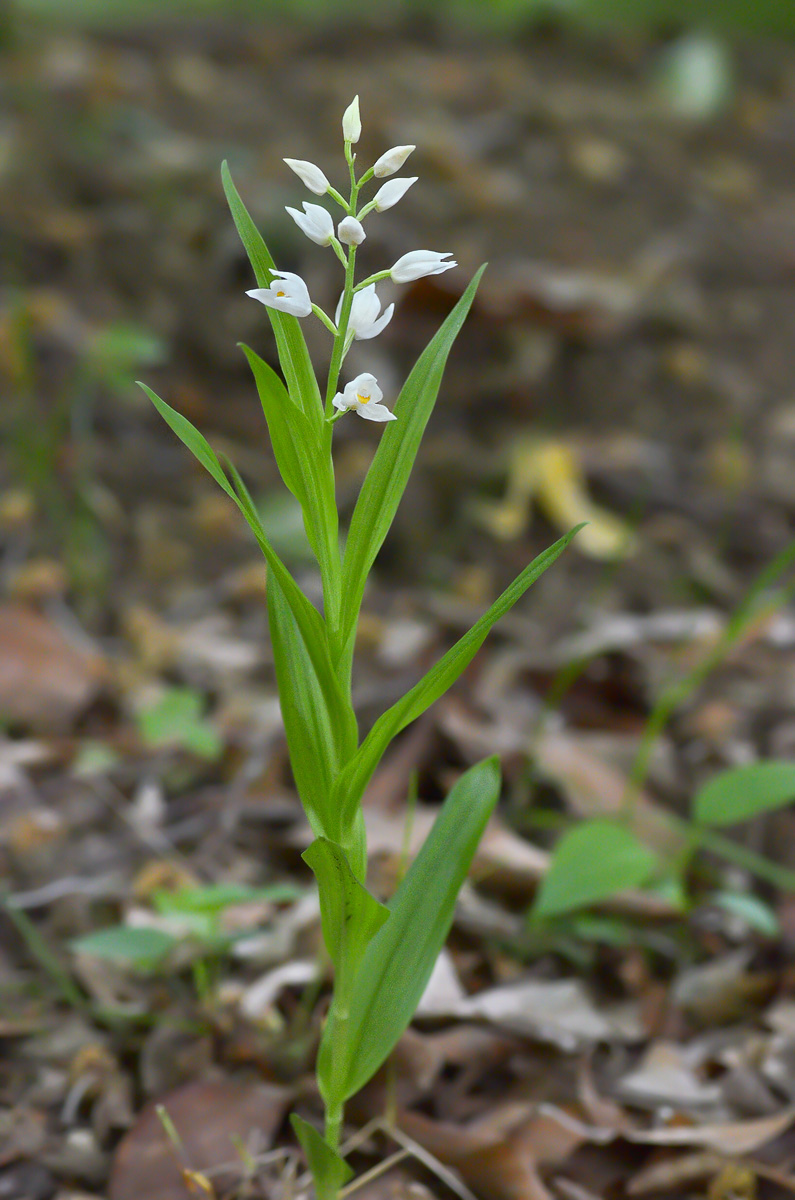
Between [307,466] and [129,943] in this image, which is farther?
[129,943]

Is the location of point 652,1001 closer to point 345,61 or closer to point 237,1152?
point 237,1152

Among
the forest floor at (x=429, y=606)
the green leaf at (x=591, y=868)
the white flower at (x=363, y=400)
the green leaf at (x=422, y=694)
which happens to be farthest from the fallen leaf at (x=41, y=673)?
the white flower at (x=363, y=400)

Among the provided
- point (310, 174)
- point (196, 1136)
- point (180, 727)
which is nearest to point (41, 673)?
point (180, 727)

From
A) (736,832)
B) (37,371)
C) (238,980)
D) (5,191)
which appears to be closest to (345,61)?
(5,191)

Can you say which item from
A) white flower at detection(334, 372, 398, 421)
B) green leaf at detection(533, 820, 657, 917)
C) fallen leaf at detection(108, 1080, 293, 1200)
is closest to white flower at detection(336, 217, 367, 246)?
white flower at detection(334, 372, 398, 421)

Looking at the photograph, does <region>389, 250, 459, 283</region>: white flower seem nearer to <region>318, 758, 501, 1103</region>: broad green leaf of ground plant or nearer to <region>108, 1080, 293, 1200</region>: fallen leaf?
<region>318, 758, 501, 1103</region>: broad green leaf of ground plant

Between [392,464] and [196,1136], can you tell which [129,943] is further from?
[392,464]
